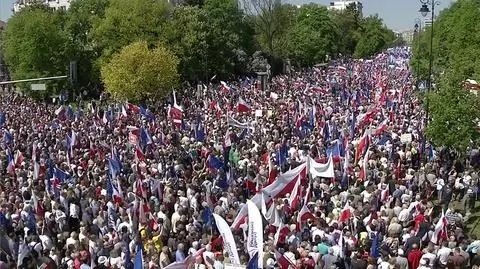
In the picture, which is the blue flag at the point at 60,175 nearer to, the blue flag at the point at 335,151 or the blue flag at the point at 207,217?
the blue flag at the point at 207,217

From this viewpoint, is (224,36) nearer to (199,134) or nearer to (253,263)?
(199,134)

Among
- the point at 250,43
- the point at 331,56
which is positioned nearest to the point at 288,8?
the point at 331,56

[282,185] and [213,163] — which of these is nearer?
[282,185]

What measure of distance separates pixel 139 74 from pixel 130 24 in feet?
37.7

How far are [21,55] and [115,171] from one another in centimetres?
3873

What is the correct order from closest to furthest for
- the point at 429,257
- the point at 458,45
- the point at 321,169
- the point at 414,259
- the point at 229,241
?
the point at 229,241 → the point at 429,257 → the point at 414,259 → the point at 321,169 → the point at 458,45

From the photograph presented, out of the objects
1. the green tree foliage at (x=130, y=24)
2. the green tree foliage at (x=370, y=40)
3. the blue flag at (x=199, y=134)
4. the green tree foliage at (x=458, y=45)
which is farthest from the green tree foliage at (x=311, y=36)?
the blue flag at (x=199, y=134)

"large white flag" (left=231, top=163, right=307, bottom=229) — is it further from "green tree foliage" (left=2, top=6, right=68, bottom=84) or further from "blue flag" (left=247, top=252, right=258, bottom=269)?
"green tree foliage" (left=2, top=6, right=68, bottom=84)

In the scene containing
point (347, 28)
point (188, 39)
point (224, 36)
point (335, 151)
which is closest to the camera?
point (335, 151)

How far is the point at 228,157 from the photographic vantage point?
78.3ft

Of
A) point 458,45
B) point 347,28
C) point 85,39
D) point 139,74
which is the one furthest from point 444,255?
point 347,28

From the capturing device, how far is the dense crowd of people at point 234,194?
1359cm

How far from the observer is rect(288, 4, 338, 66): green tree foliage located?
90.8m

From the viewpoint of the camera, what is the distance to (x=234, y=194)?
1816 centimetres
